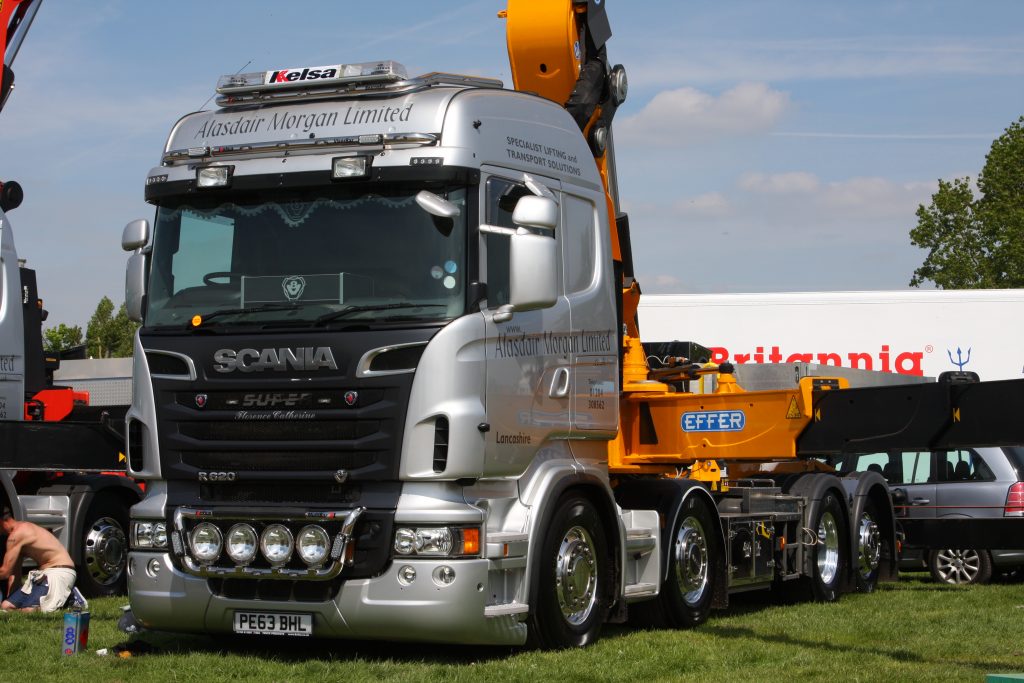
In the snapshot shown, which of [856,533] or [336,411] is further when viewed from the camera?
[856,533]

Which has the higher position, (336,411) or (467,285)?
(467,285)

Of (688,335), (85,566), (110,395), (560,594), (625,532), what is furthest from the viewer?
(688,335)

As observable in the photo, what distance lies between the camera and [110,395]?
23172 mm

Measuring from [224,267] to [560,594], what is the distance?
9.71 ft

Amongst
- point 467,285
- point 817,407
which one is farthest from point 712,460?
point 467,285

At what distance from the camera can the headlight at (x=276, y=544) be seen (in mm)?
8305

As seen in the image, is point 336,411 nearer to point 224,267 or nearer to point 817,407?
point 224,267

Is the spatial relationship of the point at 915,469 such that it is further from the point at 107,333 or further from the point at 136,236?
the point at 107,333

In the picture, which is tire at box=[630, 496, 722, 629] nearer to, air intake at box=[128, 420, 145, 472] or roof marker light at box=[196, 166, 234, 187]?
air intake at box=[128, 420, 145, 472]

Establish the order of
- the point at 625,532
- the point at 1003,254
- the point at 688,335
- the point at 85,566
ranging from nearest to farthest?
1. the point at 625,532
2. the point at 85,566
3. the point at 688,335
4. the point at 1003,254

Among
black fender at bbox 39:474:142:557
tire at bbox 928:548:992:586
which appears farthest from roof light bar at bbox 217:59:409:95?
tire at bbox 928:548:992:586

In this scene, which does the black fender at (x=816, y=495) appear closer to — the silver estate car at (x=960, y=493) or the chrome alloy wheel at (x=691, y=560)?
the silver estate car at (x=960, y=493)

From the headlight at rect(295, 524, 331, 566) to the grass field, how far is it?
0.66 metres

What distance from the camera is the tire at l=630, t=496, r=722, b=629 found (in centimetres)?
1053
